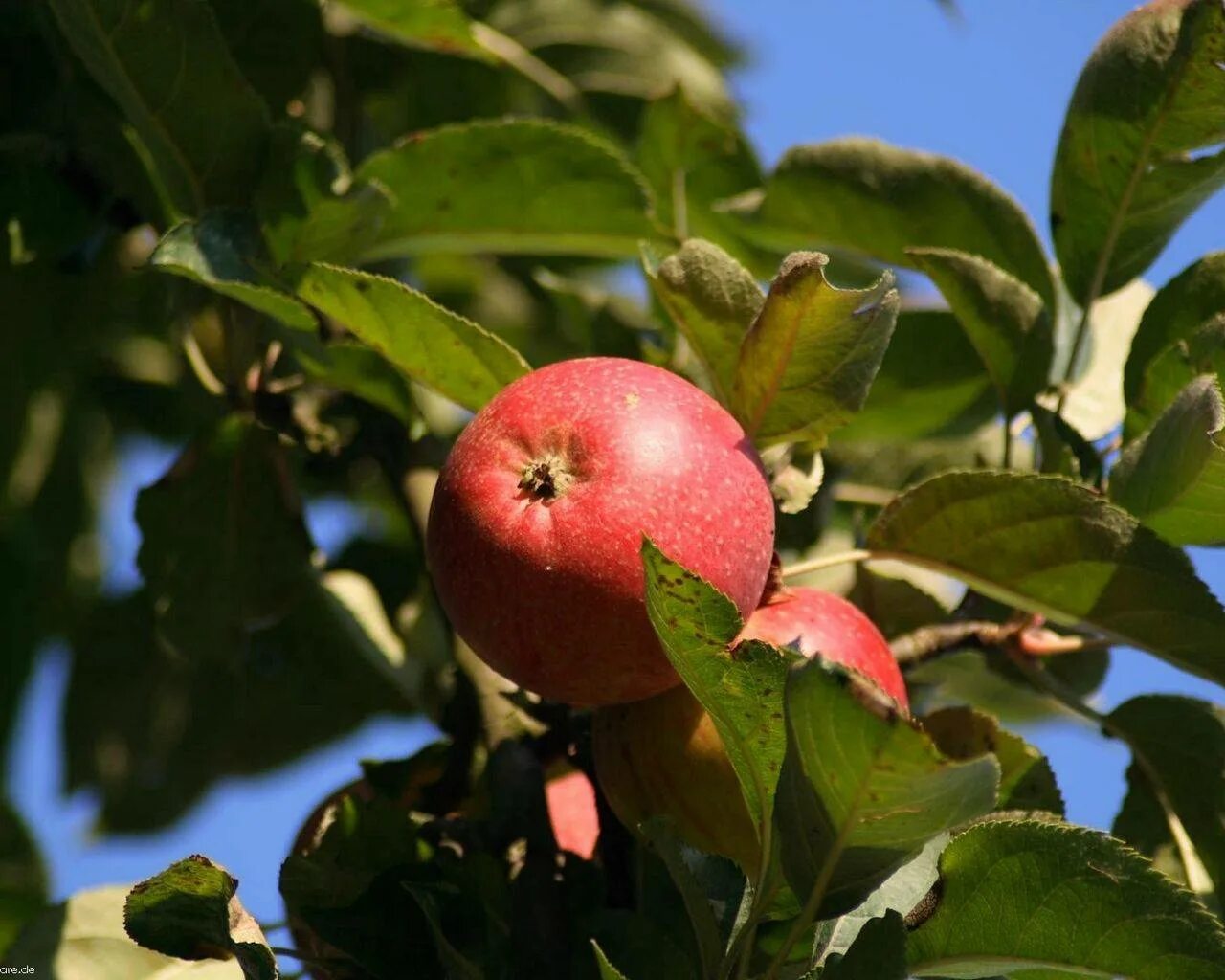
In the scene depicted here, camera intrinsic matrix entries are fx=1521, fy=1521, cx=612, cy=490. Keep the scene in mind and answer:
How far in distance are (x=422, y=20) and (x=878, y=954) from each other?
4.45ft

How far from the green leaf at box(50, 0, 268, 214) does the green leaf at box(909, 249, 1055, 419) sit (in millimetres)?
734

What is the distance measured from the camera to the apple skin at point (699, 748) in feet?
4.08

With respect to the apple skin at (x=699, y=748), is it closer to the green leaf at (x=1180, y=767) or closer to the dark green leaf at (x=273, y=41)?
the green leaf at (x=1180, y=767)

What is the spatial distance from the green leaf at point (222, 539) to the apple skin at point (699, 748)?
2.25 feet

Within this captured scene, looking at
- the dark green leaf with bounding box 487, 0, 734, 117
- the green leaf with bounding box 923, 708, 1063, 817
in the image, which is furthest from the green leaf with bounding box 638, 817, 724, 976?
the dark green leaf with bounding box 487, 0, 734, 117

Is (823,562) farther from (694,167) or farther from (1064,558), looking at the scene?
(694,167)

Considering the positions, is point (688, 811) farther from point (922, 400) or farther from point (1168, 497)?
point (922, 400)

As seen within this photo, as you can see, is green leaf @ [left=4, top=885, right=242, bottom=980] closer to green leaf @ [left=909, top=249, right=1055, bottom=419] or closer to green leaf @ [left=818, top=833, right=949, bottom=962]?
green leaf @ [left=818, top=833, right=949, bottom=962]

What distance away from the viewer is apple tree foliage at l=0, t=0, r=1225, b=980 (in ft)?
3.68

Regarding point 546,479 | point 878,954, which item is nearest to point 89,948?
point 546,479

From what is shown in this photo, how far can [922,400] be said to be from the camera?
1838 mm

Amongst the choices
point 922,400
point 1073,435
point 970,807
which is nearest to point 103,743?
point 922,400

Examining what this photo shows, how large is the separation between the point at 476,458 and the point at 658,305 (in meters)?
0.72

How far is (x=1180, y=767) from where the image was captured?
156cm
